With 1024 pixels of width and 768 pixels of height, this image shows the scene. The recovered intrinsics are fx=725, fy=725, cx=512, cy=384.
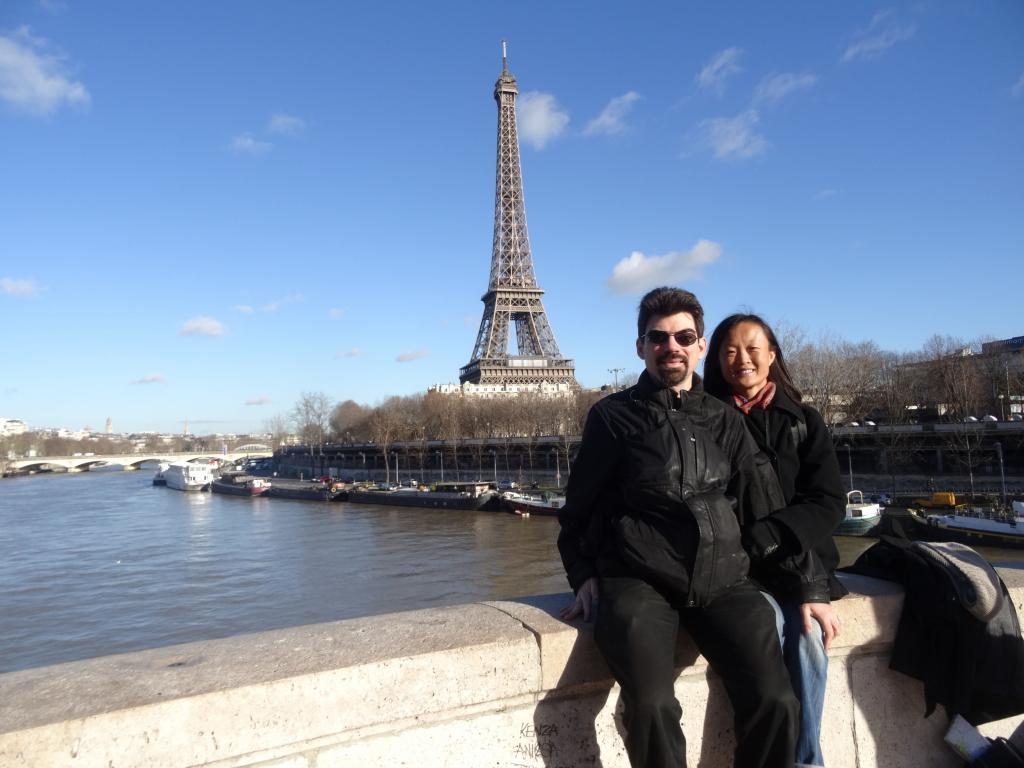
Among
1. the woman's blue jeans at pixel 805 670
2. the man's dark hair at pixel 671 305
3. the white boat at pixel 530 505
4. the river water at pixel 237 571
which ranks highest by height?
the man's dark hair at pixel 671 305

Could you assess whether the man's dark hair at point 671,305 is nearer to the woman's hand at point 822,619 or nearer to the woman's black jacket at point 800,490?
the woman's black jacket at point 800,490

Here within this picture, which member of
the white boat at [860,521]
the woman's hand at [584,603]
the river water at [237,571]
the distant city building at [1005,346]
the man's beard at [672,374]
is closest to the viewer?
the woman's hand at [584,603]

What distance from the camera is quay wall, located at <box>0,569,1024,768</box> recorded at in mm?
1687

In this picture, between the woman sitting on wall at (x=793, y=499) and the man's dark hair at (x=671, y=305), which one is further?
the man's dark hair at (x=671, y=305)

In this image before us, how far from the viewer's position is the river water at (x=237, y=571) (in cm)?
1614

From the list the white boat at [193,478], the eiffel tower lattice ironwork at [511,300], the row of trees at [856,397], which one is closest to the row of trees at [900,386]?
the row of trees at [856,397]

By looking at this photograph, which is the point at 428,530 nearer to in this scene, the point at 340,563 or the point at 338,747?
the point at 340,563

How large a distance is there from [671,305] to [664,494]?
730 mm

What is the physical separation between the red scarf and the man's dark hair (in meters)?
0.42

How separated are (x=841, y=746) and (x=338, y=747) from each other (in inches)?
66.8

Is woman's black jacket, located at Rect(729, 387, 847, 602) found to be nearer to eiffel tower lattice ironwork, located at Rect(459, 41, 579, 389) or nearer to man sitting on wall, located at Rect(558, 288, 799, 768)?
man sitting on wall, located at Rect(558, 288, 799, 768)

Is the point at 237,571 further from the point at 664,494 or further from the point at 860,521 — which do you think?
the point at 664,494

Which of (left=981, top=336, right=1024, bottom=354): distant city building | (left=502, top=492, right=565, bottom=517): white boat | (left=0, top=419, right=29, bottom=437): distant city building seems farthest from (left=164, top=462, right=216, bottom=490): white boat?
(left=0, top=419, right=29, bottom=437): distant city building

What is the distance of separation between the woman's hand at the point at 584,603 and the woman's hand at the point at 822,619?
68cm
